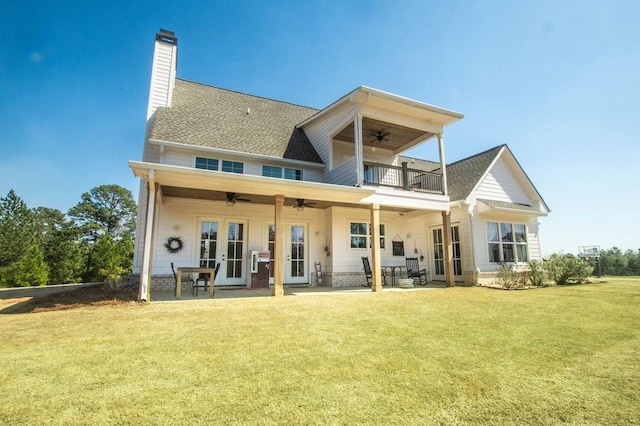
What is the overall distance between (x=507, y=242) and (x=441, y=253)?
9.10 feet

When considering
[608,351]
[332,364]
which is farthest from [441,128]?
[332,364]

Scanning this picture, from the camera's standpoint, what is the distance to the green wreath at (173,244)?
9.45 metres

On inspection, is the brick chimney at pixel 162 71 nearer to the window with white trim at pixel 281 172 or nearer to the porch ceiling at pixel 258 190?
the porch ceiling at pixel 258 190

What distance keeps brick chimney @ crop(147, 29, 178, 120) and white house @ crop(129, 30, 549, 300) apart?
0.13 ft

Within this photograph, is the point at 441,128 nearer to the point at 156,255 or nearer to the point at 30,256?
the point at 156,255

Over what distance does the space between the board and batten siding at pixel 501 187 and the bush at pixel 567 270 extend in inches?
127

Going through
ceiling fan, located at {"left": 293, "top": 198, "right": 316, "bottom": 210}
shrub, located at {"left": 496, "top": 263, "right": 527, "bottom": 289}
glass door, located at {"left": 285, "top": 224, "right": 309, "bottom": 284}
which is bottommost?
shrub, located at {"left": 496, "top": 263, "right": 527, "bottom": 289}

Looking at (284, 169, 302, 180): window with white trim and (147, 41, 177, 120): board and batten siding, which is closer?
(147, 41, 177, 120): board and batten siding

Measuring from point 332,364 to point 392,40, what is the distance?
34.8ft

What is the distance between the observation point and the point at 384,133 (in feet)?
37.7

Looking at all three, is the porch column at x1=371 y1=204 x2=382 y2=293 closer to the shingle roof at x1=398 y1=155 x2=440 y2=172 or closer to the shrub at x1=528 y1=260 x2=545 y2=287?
the shrub at x1=528 y1=260 x2=545 y2=287

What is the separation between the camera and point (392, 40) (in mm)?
10156

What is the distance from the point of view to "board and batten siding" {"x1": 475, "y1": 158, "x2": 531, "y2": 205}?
12.6 metres

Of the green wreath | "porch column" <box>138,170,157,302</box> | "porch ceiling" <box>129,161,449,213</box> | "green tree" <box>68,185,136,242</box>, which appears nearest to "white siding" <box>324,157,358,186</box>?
"porch ceiling" <box>129,161,449,213</box>
